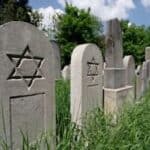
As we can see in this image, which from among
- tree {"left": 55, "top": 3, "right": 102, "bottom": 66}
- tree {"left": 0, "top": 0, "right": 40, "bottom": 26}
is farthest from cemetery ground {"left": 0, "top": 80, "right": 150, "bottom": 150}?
tree {"left": 55, "top": 3, "right": 102, "bottom": 66}

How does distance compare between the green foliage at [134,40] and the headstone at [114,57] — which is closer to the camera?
the headstone at [114,57]

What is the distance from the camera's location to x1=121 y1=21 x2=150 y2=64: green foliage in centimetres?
3152

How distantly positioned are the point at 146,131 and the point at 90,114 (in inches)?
27.9

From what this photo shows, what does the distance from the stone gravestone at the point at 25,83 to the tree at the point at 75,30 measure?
2186 cm

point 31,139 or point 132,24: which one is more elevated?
point 132,24

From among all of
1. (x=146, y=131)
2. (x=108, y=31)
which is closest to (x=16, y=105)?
(x=146, y=131)

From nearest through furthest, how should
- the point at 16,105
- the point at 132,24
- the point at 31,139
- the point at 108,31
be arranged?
the point at 16,105 → the point at 31,139 → the point at 108,31 → the point at 132,24

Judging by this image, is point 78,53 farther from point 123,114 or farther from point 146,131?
point 146,131

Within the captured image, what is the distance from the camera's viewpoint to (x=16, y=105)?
2.81m

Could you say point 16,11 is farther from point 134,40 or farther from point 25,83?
point 25,83

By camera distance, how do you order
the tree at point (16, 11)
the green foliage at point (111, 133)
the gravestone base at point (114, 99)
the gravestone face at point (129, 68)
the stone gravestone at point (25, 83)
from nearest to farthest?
the stone gravestone at point (25, 83) → the green foliage at point (111, 133) → the gravestone base at point (114, 99) → the gravestone face at point (129, 68) → the tree at point (16, 11)

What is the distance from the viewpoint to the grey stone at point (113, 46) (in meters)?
6.20

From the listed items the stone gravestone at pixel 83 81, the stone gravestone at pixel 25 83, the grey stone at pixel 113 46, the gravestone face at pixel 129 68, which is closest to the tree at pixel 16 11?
the gravestone face at pixel 129 68

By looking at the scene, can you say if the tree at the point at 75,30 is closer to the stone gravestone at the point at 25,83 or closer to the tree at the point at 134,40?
the tree at the point at 134,40
